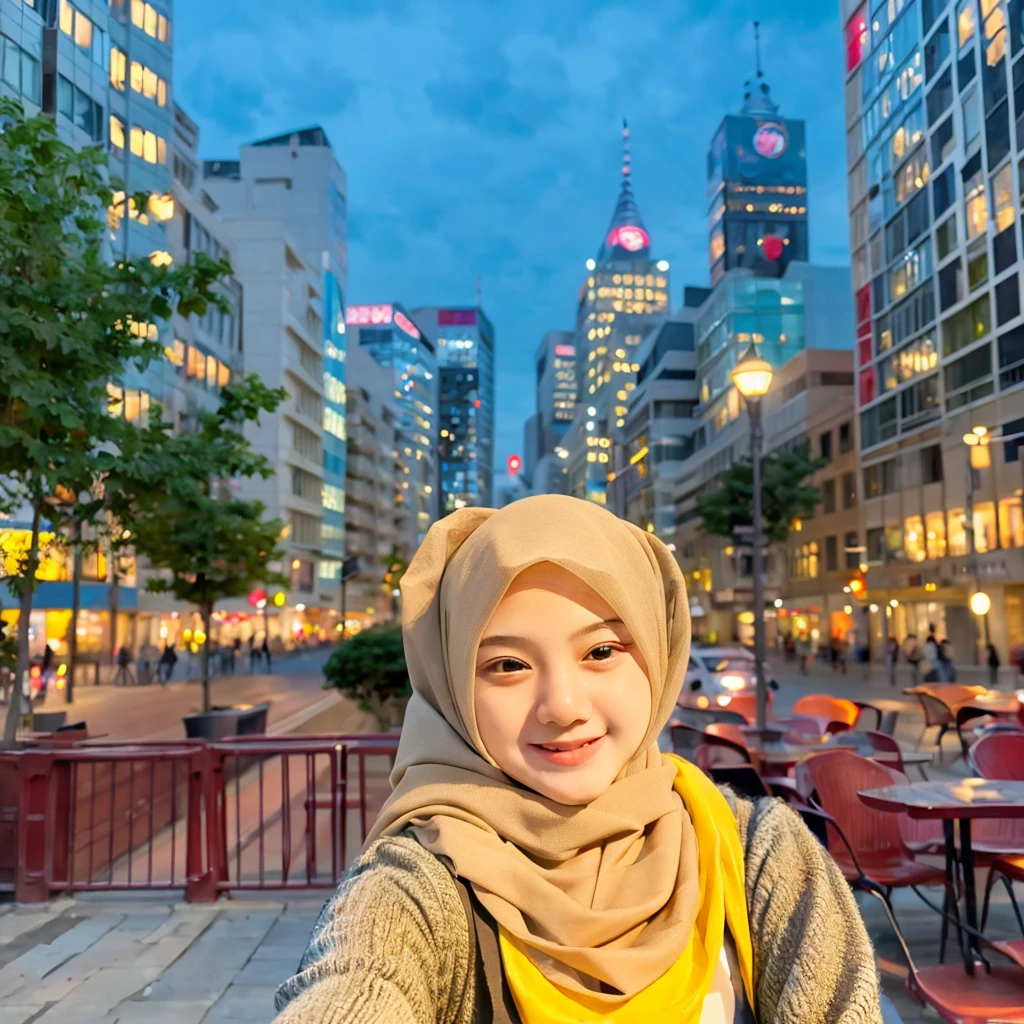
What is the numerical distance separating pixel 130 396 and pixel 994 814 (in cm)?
4207

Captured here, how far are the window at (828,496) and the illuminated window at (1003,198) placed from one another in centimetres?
2011

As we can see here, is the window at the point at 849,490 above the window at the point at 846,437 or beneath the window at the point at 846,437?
beneath

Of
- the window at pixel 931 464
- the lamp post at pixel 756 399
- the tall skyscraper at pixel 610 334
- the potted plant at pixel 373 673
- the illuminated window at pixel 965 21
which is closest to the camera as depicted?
the lamp post at pixel 756 399

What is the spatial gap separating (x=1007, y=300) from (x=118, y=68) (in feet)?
114

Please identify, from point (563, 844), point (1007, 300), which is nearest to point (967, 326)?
point (1007, 300)

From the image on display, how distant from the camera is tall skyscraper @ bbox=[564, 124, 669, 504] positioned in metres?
135

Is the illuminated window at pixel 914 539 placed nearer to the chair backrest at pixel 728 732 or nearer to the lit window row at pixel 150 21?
the chair backrest at pixel 728 732

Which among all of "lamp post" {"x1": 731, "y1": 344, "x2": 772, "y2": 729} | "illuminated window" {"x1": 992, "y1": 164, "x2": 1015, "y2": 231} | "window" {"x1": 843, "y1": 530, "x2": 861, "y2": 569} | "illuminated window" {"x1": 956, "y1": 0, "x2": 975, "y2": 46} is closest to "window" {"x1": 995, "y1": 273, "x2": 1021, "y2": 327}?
"illuminated window" {"x1": 992, "y1": 164, "x2": 1015, "y2": 231}

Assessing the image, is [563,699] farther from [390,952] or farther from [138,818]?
[138,818]

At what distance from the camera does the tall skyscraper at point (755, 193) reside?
125 meters

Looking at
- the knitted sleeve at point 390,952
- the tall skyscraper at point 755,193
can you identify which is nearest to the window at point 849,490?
the knitted sleeve at point 390,952

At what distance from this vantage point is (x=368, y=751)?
702cm

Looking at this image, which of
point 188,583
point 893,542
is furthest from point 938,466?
point 188,583

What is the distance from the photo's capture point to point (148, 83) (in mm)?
41219
